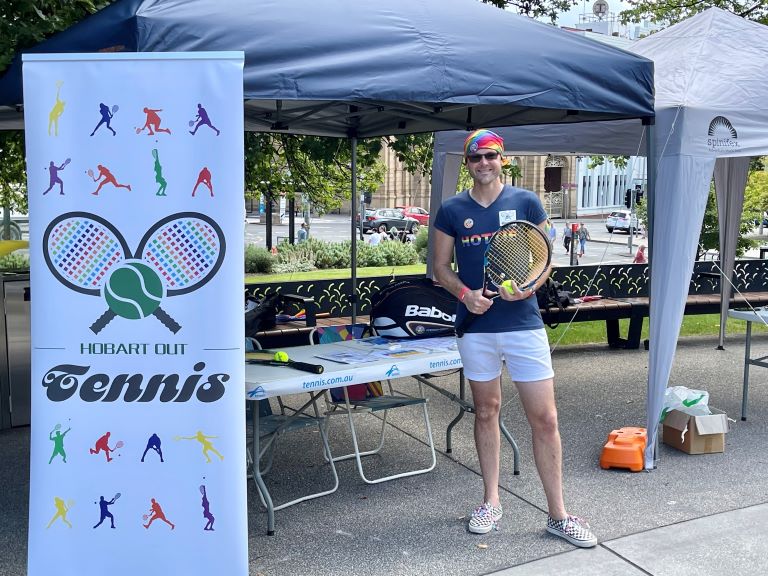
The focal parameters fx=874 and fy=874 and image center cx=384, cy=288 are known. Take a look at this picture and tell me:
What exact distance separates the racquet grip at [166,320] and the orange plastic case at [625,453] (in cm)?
305

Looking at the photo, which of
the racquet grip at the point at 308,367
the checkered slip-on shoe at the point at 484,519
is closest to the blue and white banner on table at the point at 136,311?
the racquet grip at the point at 308,367

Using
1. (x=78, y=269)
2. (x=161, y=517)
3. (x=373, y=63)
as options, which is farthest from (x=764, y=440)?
(x=78, y=269)

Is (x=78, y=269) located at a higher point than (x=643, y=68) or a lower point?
lower

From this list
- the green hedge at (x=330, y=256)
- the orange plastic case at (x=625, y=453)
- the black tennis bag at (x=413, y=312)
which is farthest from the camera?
the green hedge at (x=330, y=256)

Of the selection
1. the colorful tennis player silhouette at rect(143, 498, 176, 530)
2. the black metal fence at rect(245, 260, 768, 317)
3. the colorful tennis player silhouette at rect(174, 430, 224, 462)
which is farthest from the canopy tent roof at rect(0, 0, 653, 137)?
the black metal fence at rect(245, 260, 768, 317)

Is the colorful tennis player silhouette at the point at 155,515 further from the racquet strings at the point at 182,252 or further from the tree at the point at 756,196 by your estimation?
the tree at the point at 756,196

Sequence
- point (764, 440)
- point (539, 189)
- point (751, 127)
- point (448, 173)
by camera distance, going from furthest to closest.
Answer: point (539, 189) < point (448, 173) < point (764, 440) < point (751, 127)

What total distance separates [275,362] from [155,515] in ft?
4.96

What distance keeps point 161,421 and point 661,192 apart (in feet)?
11.1

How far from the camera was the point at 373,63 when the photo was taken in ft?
14.0

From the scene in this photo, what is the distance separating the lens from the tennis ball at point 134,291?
10.4 feet

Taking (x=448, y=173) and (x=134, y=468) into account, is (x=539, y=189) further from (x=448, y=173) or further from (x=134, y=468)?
(x=134, y=468)

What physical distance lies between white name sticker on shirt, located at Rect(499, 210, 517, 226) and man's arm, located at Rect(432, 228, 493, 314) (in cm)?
27

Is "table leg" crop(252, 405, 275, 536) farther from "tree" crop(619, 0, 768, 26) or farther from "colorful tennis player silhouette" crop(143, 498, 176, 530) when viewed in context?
"tree" crop(619, 0, 768, 26)
